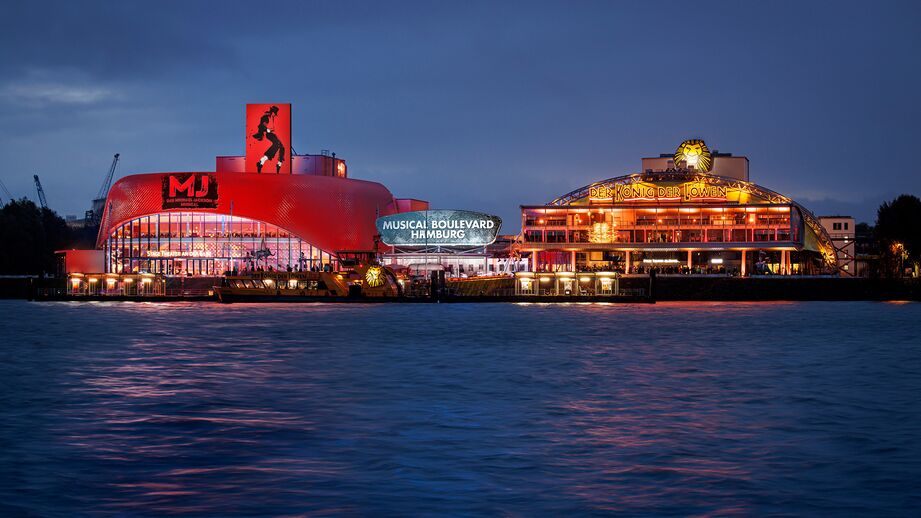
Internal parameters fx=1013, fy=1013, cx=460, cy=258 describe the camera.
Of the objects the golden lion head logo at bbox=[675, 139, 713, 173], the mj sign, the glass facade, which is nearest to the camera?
the golden lion head logo at bbox=[675, 139, 713, 173]

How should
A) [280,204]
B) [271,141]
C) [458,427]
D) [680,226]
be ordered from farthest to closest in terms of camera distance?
[271,141], [280,204], [680,226], [458,427]

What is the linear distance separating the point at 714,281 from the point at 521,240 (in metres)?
31.3

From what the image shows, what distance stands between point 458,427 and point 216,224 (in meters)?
141

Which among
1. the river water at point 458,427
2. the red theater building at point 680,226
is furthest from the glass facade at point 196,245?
the river water at point 458,427

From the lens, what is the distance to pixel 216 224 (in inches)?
6447

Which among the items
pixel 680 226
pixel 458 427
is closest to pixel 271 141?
pixel 680 226

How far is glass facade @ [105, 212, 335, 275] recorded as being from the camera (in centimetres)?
16150

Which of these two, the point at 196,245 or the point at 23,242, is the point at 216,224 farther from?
the point at 23,242

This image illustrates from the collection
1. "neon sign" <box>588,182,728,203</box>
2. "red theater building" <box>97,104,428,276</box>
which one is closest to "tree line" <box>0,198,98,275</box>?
"red theater building" <box>97,104,428,276</box>

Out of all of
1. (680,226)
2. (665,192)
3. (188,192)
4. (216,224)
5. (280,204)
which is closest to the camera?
(665,192)

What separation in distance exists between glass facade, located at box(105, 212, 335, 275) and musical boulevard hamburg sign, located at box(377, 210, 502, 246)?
2878 centimetres

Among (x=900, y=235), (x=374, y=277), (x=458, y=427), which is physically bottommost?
(x=458, y=427)

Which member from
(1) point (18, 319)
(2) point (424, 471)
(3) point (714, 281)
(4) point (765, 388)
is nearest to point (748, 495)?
(2) point (424, 471)

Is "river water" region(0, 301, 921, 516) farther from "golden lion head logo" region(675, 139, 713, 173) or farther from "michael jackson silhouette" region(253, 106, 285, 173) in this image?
"michael jackson silhouette" region(253, 106, 285, 173)
